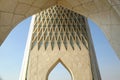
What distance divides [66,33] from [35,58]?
3.24m

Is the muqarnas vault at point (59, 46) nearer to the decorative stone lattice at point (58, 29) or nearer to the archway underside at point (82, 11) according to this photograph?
the decorative stone lattice at point (58, 29)

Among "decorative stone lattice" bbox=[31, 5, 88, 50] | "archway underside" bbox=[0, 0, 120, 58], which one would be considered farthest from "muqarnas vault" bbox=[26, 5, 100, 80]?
"archway underside" bbox=[0, 0, 120, 58]

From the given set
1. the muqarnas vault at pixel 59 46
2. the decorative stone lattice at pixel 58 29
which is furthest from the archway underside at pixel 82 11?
the decorative stone lattice at pixel 58 29

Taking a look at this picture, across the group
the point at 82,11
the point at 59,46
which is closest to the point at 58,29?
the point at 59,46

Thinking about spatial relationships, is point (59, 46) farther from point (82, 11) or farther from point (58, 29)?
point (82, 11)

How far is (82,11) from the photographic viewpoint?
3119 millimetres

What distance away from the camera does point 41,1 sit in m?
2.92

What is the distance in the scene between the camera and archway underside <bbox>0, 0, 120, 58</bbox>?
102 inches

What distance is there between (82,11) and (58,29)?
11.0 meters

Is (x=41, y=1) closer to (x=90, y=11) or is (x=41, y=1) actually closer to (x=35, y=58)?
(x=90, y=11)

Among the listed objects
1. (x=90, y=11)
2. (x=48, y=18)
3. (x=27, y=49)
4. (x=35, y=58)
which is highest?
(x=48, y=18)

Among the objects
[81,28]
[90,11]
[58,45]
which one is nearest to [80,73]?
[58,45]

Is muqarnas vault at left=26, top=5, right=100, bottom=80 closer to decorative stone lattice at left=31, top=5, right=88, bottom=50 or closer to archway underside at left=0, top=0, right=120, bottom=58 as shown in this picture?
decorative stone lattice at left=31, top=5, right=88, bottom=50

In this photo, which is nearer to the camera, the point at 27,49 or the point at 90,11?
the point at 90,11
